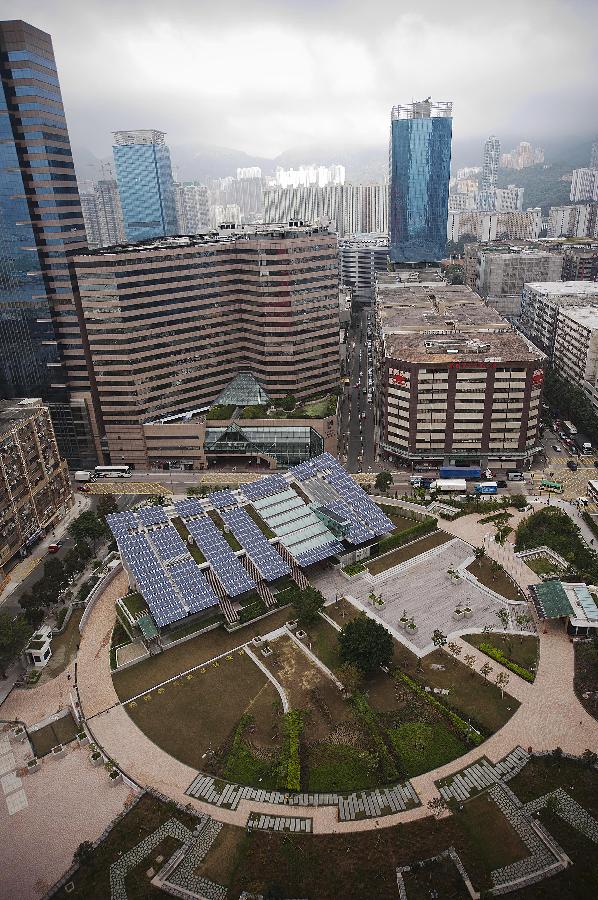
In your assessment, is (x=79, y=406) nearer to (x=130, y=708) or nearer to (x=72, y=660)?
(x=72, y=660)

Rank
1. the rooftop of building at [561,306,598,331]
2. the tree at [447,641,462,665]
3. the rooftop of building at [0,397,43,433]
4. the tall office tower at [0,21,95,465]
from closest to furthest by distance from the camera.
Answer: the tree at [447,641,462,665], the rooftop of building at [0,397,43,433], the tall office tower at [0,21,95,465], the rooftop of building at [561,306,598,331]

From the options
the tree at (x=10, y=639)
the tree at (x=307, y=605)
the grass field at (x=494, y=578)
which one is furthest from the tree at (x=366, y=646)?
the tree at (x=10, y=639)

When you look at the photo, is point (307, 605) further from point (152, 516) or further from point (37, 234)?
point (37, 234)

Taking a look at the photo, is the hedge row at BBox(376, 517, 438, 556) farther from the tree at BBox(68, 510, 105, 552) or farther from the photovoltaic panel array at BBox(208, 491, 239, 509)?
the tree at BBox(68, 510, 105, 552)

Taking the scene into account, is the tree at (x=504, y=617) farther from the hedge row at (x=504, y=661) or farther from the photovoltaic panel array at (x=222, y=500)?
the photovoltaic panel array at (x=222, y=500)

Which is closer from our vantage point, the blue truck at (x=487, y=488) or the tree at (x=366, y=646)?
the tree at (x=366, y=646)

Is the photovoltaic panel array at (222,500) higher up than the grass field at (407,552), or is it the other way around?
the photovoltaic panel array at (222,500)

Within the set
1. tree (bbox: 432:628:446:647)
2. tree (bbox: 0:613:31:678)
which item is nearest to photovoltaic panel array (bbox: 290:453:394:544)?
tree (bbox: 432:628:446:647)

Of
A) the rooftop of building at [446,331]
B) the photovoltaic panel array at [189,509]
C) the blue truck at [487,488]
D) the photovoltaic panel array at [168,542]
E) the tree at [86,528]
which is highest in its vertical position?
the rooftop of building at [446,331]
